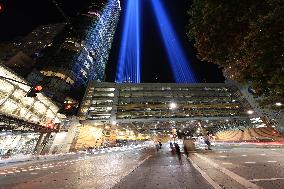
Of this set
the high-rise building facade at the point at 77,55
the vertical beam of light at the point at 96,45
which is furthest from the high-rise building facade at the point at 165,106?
the vertical beam of light at the point at 96,45

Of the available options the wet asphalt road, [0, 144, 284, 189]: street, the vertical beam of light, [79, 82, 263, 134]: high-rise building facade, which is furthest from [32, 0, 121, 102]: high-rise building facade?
[0, 144, 284, 189]: street

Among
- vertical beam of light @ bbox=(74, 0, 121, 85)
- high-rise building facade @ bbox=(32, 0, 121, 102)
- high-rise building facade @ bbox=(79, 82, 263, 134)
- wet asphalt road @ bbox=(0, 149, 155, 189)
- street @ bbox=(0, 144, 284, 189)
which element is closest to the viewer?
street @ bbox=(0, 144, 284, 189)

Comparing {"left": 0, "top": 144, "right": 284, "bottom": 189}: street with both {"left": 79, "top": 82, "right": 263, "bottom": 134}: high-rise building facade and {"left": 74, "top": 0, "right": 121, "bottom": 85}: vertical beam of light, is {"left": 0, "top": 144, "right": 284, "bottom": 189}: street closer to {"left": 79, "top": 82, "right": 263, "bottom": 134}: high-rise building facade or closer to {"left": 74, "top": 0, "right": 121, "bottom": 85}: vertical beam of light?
{"left": 79, "top": 82, "right": 263, "bottom": 134}: high-rise building facade

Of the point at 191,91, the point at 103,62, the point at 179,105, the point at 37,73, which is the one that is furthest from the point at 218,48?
the point at 103,62

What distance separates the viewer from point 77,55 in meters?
72.5

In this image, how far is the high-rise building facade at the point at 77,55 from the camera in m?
61.5

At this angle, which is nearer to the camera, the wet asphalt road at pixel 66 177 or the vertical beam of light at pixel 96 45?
the wet asphalt road at pixel 66 177

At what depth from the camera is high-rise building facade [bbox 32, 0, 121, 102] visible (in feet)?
202

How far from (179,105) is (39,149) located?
52.6 metres

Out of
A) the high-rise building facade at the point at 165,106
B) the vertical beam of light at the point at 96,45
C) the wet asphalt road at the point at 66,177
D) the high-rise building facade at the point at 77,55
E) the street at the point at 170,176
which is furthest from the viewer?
the vertical beam of light at the point at 96,45

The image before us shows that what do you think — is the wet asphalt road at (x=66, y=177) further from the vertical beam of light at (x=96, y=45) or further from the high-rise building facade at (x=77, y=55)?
the vertical beam of light at (x=96, y=45)

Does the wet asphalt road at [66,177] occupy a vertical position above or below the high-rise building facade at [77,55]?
below

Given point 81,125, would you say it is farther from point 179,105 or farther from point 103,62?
point 103,62

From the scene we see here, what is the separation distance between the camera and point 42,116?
42969 millimetres
